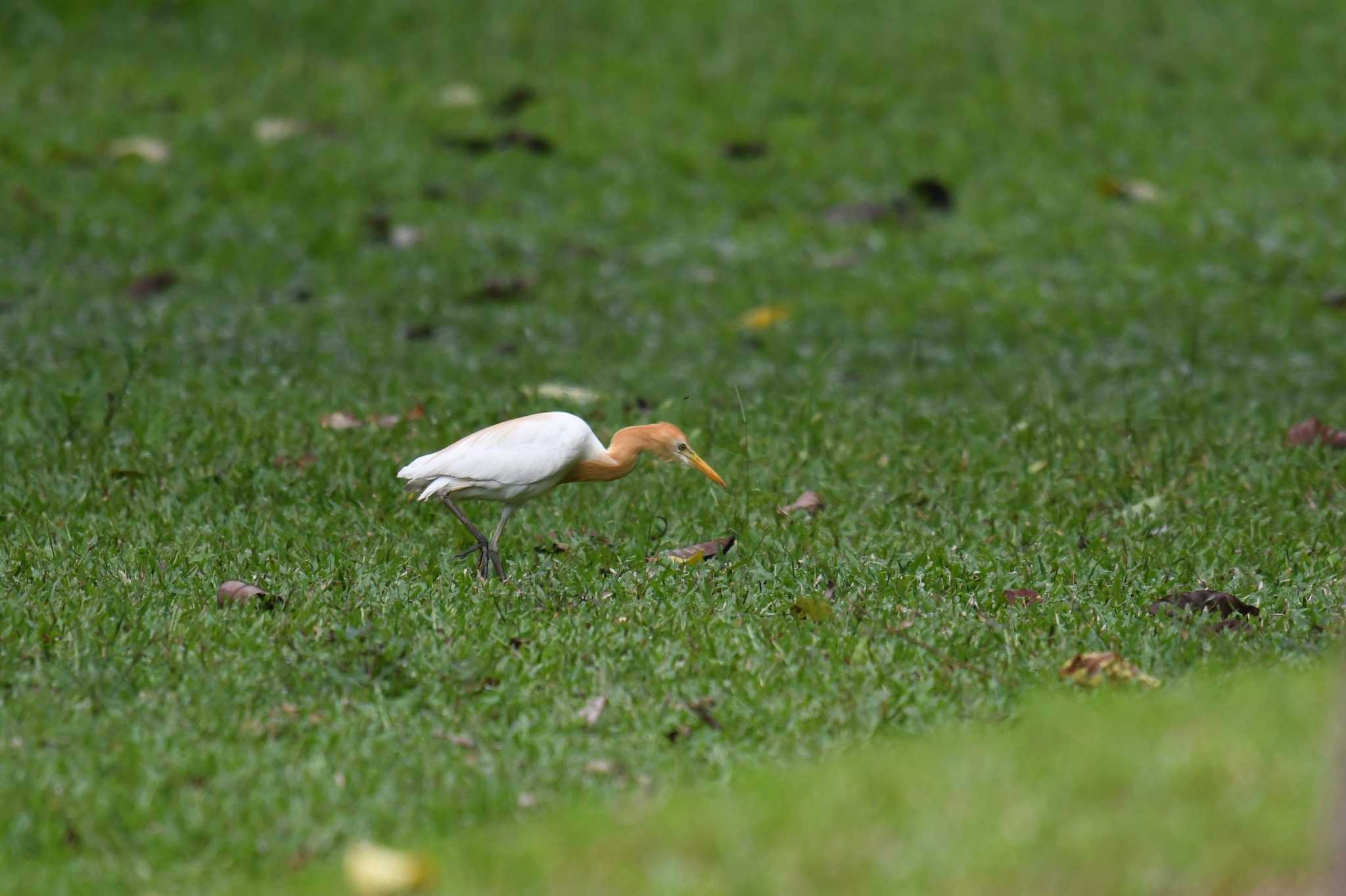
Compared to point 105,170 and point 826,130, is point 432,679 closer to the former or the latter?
point 105,170

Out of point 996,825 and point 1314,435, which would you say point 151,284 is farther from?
point 996,825

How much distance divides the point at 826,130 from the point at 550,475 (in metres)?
8.50

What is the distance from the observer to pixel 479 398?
7.57 m

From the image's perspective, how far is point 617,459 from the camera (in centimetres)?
534

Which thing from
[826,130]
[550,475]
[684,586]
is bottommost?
[826,130]

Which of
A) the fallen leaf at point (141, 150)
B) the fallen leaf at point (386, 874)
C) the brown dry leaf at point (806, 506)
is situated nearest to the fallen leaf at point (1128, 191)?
the brown dry leaf at point (806, 506)

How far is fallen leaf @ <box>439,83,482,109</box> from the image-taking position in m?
13.5

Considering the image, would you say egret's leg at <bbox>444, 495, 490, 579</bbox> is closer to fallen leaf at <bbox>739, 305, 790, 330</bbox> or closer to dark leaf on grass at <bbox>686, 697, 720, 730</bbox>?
dark leaf on grass at <bbox>686, 697, 720, 730</bbox>

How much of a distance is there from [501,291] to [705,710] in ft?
19.9

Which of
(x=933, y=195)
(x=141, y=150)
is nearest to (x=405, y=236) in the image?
(x=141, y=150)

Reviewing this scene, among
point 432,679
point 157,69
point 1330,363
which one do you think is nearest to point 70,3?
point 157,69

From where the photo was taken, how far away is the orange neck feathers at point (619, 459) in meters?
5.30

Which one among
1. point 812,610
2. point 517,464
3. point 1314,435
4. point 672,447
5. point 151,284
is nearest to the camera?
point 812,610

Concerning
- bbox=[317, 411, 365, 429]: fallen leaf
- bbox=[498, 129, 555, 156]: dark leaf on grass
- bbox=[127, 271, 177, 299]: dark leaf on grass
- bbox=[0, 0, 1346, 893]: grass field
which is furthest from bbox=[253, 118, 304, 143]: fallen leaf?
bbox=[317, 411, 365, 429]: fallen leaf
